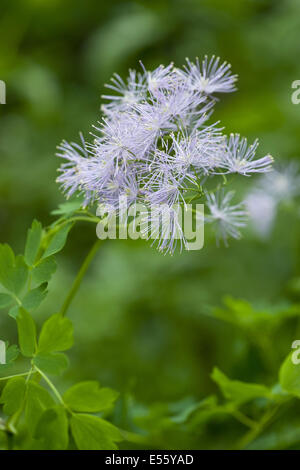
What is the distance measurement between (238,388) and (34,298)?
1.17 ft

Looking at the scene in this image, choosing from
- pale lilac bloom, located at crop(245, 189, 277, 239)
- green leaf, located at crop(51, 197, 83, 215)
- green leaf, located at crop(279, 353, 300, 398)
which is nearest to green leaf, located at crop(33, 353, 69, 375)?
green leaf, located at crop(51, 197, 83, 215)

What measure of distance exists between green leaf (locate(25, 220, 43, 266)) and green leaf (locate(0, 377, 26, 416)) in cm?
18

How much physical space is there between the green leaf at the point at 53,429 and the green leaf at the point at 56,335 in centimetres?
8

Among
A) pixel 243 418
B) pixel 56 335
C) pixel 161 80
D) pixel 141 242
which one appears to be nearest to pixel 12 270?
pixel 56 335

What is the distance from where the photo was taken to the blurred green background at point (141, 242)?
1.55 m

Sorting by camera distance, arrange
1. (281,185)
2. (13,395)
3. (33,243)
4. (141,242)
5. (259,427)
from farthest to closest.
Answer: (141,242)
(281,185)
(259,427)
(33,243)
(13,395)

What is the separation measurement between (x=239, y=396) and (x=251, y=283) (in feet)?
3.18

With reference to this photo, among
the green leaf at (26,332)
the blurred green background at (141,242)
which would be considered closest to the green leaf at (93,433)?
the green leaf at (26,332)

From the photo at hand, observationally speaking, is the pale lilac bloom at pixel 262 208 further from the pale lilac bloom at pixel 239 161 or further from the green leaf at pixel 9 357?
the green leaf at pixel 9 357

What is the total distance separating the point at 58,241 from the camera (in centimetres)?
83

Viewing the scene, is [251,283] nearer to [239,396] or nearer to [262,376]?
[262,376]

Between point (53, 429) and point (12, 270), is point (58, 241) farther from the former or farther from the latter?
point (53, 429)

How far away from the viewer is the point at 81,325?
5.72 ft
